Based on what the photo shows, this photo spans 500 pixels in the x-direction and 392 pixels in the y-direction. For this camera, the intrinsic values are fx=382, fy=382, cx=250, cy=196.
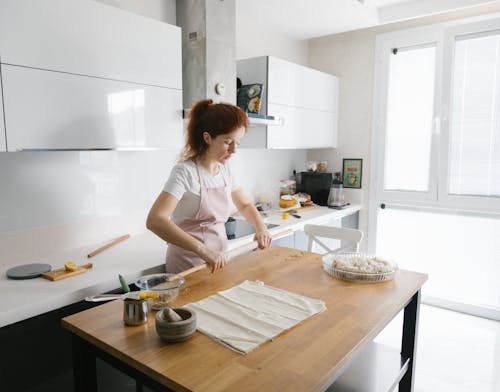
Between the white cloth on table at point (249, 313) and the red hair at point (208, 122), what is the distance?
70 cm

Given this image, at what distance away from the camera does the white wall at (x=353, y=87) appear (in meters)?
3.61

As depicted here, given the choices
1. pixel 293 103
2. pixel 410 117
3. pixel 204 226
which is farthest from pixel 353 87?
pixel 204 226

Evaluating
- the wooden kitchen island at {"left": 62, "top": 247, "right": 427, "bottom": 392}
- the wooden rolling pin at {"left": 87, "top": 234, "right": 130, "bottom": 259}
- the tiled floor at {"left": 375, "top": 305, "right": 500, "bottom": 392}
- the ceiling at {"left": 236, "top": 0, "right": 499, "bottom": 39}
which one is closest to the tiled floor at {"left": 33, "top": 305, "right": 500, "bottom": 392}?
the tiled floor at {"left": 375, "top": 305, "right": 500, "bottom": 392}

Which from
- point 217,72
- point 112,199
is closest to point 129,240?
point 112,199

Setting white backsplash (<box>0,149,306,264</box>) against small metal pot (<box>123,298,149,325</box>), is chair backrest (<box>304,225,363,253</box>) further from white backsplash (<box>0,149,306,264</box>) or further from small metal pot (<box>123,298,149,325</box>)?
small metal pot (<box>123,298,149,325</box>)

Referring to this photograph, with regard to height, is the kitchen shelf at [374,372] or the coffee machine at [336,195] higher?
the coffee machine at [336,195]

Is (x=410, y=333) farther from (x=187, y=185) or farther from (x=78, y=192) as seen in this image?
(x=78, y=192)

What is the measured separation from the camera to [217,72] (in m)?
2.32

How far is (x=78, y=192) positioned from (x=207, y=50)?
110 cm

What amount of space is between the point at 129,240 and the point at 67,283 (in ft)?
2.36

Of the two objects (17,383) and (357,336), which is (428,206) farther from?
(17,383)

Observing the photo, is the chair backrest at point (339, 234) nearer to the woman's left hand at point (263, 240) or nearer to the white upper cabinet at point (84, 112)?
the woman's left hand at point (263, 240)

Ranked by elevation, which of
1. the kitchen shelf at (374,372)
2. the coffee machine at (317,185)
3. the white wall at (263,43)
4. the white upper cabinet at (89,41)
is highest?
the white wall at (263,43)

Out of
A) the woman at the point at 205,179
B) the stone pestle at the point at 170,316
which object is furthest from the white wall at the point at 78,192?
the stone pestle at the point at 170,316
